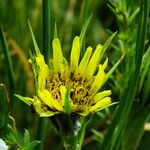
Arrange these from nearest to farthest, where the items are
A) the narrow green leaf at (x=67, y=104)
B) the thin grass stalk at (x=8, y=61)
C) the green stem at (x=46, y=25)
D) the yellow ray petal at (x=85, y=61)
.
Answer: the narrow green leaf at (x=67, y=104)
the yellow ray petal at (x=85, y=61)
the green stem at (x=46, y=25)
the thin grass stalk at (x=8, y=61)

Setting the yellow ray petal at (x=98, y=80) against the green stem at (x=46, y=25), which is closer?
the yellow ray petal at (x=98, y=80)

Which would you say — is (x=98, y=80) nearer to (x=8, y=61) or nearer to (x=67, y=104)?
(x=67, y=104)

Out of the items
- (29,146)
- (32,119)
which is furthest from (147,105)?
(32,119)

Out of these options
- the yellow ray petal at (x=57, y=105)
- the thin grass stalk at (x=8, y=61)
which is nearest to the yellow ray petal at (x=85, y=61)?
the yellow ray petal at (x=57, y=105)

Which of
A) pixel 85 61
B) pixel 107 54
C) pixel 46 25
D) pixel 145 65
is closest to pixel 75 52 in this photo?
pixel 85 61

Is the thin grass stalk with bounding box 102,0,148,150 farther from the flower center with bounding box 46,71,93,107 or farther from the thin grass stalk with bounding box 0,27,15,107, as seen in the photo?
the thin grass stalk with bounding box 0,27,15,107

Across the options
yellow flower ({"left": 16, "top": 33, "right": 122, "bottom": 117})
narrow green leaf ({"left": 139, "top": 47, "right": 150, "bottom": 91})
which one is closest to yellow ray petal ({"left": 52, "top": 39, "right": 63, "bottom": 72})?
yellow flower ({"left": 16, "top": 33, "right": 122, "bottom": 117})

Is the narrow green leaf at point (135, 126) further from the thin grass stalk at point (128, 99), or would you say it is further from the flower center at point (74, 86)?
the flower center at point (74, 86)

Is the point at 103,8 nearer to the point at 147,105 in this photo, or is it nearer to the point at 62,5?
the point at 62,5
